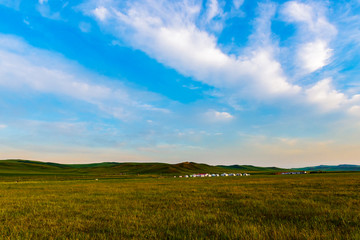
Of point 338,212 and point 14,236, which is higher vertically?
point 338,212

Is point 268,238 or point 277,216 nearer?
point 268,238

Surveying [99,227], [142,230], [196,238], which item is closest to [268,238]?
[196,238]

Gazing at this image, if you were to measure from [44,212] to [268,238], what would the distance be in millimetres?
10641

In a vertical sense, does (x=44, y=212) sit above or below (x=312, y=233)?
below

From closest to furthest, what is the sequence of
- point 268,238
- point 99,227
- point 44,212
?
1. point 268,238
2. point 99,227
3. point 44,212

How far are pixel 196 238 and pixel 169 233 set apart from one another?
1.04 meters

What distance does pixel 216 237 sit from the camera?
17.5 ft

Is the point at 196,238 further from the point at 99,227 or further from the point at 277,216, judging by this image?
the point at 277,216

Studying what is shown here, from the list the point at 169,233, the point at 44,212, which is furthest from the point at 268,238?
the point at 44,212

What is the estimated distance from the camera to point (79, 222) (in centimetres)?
754

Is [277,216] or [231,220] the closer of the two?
[231,220]

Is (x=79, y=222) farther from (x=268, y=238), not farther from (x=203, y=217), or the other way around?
(x=268, y=238)

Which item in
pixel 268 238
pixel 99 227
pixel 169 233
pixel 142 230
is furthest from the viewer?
pixel 99 227

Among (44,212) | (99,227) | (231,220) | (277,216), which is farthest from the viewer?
(44,212)
